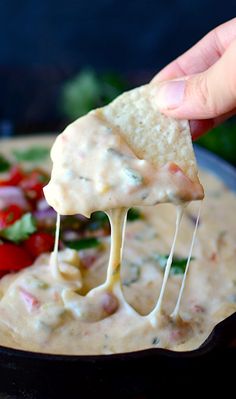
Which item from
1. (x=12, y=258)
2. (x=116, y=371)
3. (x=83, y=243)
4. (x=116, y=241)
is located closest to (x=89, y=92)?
(x=83, y=243)

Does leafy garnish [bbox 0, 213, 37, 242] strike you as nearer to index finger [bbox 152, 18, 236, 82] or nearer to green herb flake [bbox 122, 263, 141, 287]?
green herb flake [bbox 122, 263, 141, 287]

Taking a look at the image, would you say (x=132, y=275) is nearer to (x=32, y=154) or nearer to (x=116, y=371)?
(x=116, y=371)

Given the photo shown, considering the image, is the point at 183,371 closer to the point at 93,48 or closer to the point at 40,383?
the point at 40,383

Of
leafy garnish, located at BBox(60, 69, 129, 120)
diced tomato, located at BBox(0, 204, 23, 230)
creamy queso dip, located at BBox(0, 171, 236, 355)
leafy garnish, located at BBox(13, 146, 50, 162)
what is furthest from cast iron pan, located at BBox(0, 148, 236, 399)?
leafy garnish, located at BBox(60, 69, 129, 120)

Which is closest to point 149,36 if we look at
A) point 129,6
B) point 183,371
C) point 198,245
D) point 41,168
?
point 129,6

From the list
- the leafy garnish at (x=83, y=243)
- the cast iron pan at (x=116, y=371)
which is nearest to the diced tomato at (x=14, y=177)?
the leafy garnish at (x=83, y=243)
